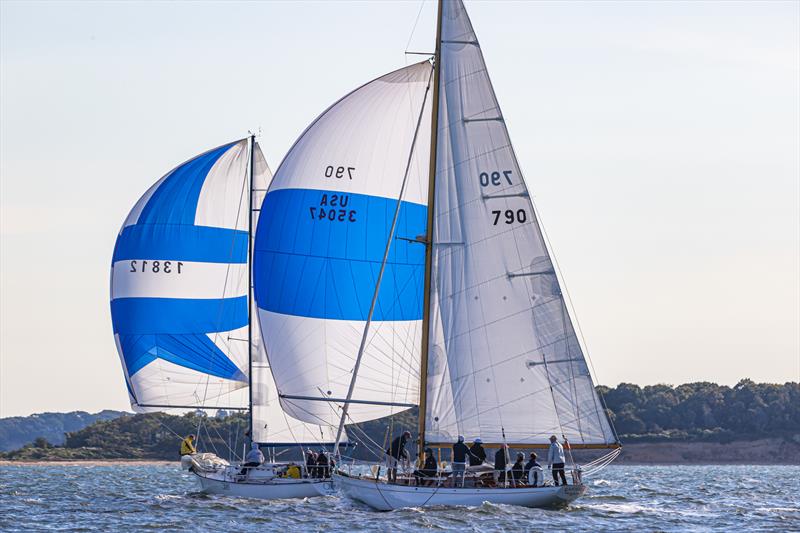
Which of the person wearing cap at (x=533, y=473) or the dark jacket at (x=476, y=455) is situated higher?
the dark jacket at (x=476, y=455)

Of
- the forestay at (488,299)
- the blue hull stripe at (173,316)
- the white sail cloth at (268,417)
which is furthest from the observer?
the blue hull stripe at (173,316)

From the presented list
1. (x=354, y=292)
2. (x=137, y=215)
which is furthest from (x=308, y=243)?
(x=137, y=215)

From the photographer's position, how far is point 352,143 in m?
39.7

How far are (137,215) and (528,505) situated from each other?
20572mm

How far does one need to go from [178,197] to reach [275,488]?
11.2m

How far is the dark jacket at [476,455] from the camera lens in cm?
3497

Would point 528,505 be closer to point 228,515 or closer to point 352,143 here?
point 228,515

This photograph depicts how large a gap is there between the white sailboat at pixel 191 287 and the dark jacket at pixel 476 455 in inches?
566

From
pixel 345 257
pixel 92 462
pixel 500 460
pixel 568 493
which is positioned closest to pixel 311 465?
pixel 345 257

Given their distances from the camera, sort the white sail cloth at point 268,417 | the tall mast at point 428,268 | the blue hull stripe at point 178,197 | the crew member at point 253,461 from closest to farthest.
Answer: the tall mast at point 428,268 → the crew member at point 253,461 → the white sail cloth at point 268,417 → the blue hull stripe at point 178,197

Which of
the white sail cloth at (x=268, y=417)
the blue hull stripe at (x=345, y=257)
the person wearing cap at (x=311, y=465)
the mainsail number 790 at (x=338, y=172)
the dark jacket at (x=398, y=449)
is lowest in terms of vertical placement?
the dark jacket at (x=398, y=449)

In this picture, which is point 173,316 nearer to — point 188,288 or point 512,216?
point 188,288

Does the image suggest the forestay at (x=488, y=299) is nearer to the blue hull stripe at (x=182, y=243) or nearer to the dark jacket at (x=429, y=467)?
the dark jacket at (x=429, y=467)

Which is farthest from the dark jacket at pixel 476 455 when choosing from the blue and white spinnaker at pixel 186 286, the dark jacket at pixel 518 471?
the blue and white spinnaker at pixel 186 286
